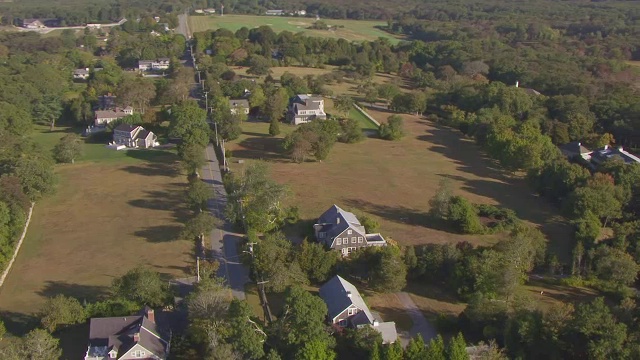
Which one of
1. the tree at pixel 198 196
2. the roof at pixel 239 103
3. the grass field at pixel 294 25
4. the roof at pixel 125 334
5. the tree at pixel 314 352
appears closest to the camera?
the tree at pixel 314 352

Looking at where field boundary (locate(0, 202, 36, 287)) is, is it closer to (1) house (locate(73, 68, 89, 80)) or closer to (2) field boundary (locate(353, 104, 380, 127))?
(2) field boundary (locate(353, 104, 380, 127))

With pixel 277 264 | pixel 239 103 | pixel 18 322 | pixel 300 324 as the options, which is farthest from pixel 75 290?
pixel 239 103

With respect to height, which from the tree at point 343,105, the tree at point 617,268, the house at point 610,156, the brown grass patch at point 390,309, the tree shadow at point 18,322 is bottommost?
the tree shadow at point 18,322

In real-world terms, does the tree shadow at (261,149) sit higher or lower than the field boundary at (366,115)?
lower

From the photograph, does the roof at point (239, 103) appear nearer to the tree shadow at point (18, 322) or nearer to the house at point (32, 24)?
the tree shadow at point (18, 322)

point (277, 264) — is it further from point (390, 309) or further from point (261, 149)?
point (261, 149)

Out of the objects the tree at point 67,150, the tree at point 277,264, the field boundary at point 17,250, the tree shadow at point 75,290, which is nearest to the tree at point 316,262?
the tree at point 277,264
